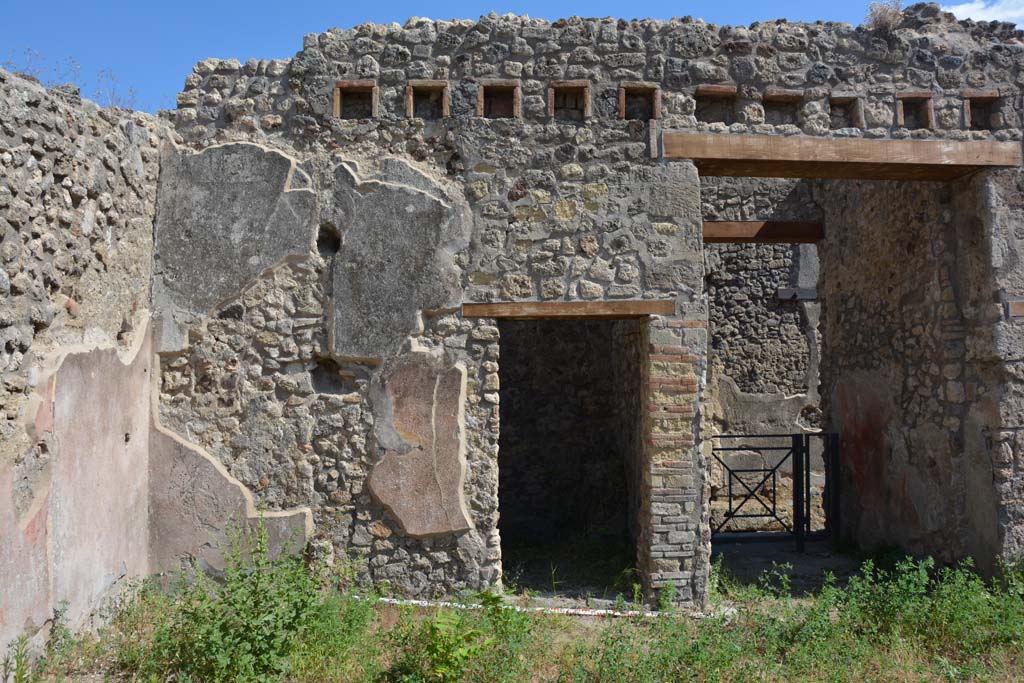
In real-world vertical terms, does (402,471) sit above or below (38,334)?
below

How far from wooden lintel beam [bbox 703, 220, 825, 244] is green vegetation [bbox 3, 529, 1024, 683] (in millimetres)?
3893

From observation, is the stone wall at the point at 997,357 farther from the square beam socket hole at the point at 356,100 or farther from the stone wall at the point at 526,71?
the square beam socket hole at the point at 356,100

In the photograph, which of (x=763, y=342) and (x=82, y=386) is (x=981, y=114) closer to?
(x=82, y=386)

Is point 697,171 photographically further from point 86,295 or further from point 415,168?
point 86,295

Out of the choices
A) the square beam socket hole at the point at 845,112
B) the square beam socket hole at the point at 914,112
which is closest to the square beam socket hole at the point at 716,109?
the square beam socket hole at the point at 845,112

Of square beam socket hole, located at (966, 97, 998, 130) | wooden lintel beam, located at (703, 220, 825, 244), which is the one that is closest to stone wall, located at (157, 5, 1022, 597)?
square beam socket hole, located at (966, 97, 998, 130)

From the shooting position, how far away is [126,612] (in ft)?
15.5

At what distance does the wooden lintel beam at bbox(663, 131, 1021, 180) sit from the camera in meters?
5.42

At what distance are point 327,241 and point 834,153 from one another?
11.4 feet

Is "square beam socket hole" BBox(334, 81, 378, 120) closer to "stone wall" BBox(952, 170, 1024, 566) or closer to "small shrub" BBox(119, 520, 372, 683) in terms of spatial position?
"small shrub" BBox(119, 520, 372, 683)

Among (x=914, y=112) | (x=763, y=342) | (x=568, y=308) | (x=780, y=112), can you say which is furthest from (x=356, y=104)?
(x=763, y=342)

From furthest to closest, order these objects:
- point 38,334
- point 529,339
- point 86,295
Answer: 1. point 529,339
2. point 86,295
3. point 38,334

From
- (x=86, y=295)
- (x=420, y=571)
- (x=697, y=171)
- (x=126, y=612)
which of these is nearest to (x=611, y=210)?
(x=697, y=171)

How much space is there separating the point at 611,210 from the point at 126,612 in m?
3.86
